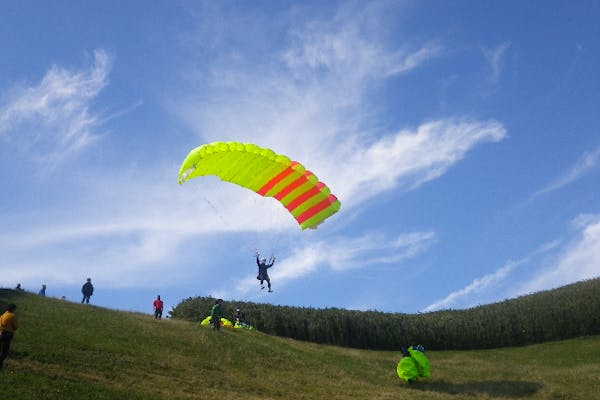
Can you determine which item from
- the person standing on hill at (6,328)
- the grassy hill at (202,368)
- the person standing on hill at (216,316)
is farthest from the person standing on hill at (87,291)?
the person standing on hill at (6,328)

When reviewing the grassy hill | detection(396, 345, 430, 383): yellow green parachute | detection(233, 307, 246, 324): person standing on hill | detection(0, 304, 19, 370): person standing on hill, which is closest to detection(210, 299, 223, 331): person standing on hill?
the grassy hill

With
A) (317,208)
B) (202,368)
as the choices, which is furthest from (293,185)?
(202,368)

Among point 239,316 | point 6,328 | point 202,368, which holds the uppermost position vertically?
point 239,316

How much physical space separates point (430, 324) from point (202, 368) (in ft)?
84.1

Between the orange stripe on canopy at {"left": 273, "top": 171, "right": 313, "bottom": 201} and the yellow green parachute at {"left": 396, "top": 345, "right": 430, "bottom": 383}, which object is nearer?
the yellow green parachute at {"left": 396, "top": 345, "right": 430, "bottom": 383}

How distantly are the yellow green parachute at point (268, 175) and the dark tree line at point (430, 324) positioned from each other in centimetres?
1441

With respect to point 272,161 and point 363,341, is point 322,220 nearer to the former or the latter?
point 272,161

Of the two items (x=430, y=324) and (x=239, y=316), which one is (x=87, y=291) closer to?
(x=239, y=316)

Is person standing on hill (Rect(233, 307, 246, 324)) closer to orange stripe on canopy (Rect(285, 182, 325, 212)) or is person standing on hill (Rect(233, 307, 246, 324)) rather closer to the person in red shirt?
the person in red shirt

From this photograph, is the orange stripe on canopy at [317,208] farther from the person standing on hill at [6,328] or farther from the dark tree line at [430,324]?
the person standing on hill at [6,328]

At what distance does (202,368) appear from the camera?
23.5 meters

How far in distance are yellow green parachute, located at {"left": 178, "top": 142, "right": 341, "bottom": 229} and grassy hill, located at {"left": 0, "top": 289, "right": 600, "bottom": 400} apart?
7203 mm

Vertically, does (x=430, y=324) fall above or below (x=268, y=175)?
below

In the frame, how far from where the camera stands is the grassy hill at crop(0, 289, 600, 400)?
1862 cm
